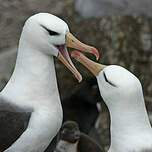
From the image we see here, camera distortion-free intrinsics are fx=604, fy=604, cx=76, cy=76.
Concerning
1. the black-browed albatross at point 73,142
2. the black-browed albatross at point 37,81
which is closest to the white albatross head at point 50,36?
the black-browed albatross at point 37,81

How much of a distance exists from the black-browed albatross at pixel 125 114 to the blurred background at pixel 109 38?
4320mm

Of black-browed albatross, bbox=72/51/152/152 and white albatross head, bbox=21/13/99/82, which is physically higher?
white albatross head, bbox=21/13/99/82

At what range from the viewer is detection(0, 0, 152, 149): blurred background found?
9.67m

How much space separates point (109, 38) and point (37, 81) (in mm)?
4639

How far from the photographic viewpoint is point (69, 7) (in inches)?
421

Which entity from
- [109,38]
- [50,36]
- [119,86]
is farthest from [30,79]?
[109,38]

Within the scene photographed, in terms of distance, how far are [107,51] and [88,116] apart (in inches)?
62.6

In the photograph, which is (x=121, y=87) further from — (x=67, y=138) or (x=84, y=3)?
(x=84, y=3)

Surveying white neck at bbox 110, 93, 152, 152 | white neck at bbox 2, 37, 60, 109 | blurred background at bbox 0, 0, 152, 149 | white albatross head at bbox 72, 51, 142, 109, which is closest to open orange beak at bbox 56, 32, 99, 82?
white neck at bbox 2, 37, 60, 109

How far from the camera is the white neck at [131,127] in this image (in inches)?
191

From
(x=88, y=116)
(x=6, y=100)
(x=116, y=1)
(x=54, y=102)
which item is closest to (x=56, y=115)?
(x=54, y=102)

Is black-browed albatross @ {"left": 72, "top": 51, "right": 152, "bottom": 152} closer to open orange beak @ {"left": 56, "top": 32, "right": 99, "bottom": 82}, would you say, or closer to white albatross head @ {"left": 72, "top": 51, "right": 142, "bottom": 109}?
white albatross head @ {"left": 72, "top": 51, "right": 142, "bottom": 109}

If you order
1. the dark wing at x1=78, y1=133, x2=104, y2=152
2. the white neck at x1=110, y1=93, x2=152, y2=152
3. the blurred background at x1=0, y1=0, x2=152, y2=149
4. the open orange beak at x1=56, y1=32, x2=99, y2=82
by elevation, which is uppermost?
the open orange beak at x1=56, y1=32, x2=99, y2=82

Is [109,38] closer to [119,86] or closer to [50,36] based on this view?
[50,36]
